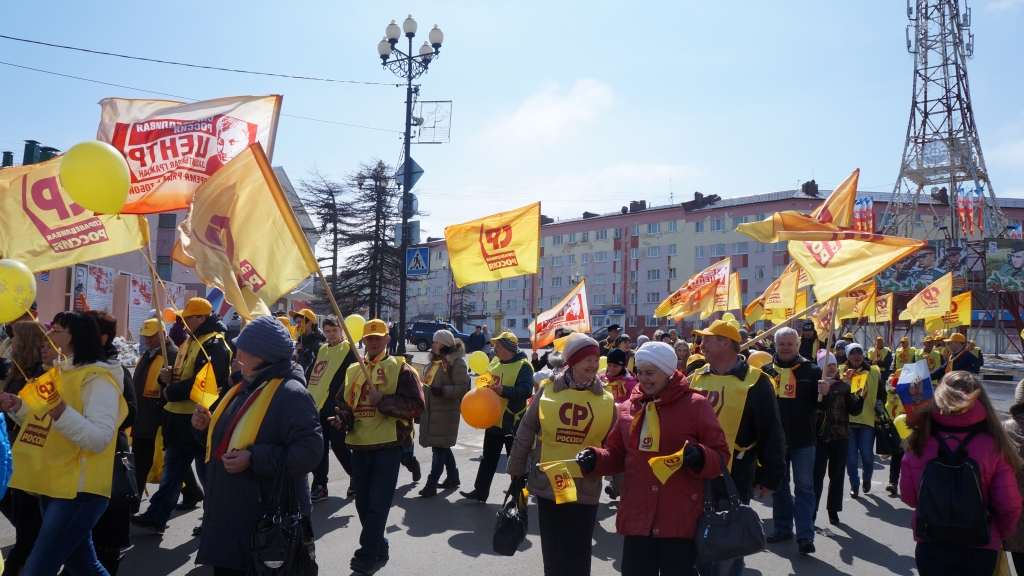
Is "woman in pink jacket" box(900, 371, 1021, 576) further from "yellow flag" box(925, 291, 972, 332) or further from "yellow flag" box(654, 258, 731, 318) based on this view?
"yellow flag" box(925, 291, 972, 332)

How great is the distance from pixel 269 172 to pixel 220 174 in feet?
1.66

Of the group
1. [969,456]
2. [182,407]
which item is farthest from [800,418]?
[182,407]

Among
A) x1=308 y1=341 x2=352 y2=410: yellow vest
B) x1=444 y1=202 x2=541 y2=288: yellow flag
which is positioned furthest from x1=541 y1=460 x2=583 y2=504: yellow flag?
x1=444 y1=202 x2=541 y2=288: yellow flag

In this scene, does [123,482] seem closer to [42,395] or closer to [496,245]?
[42,395]

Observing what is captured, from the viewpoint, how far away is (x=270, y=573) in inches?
134

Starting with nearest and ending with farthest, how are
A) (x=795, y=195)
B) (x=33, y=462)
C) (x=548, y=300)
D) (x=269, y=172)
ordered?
(x=33, y=462), (x=269, y=172), (x=795, y=195), (x=548, y=300)

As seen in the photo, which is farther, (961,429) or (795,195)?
(795,195)

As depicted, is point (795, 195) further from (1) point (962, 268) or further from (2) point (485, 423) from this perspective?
(2) point (485, 423)

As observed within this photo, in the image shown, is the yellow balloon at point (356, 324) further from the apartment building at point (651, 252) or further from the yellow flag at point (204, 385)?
the apartment building at point (651, 252)

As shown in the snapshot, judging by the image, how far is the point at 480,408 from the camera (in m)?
5.51

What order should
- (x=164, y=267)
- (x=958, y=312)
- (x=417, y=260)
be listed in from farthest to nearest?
1. (x=164, y=267)
2. (x=958, y=312)
3. (x=417, y=260)

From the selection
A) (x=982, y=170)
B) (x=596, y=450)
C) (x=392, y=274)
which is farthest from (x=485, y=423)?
(x=982, y=170)

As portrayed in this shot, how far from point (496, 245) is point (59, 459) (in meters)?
6.36

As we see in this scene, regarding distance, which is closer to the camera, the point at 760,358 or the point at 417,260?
the point at 760,358
